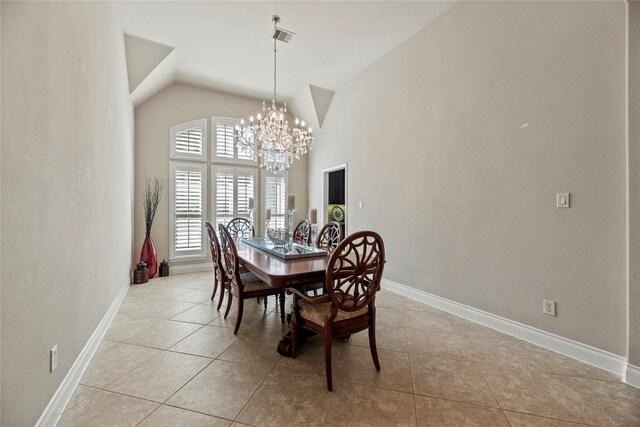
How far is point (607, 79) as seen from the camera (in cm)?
207

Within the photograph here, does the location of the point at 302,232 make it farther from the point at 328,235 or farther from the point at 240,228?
the point at 240,228

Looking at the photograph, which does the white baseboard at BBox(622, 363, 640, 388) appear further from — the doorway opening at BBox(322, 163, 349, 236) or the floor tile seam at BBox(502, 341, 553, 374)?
the doorway opening at BBox(322, 163, 349, 236)

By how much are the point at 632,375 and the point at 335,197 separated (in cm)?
568

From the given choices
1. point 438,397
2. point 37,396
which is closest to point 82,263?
point 37,396

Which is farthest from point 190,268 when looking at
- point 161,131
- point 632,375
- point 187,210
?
point 632,375

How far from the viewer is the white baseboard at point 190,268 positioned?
16.3 feet

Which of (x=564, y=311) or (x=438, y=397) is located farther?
(x=564, y=311)

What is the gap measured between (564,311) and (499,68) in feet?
7.84

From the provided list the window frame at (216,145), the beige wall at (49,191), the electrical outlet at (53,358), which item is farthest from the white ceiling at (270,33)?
the electrical outlet at (53,358)

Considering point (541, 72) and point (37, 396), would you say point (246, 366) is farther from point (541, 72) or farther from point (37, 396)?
point (541, 72)

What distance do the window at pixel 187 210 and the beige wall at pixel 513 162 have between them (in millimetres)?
3484

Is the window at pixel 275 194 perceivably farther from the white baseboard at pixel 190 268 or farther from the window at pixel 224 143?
the white baseboard at pixel 190 268

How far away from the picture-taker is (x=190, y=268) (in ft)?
16.7

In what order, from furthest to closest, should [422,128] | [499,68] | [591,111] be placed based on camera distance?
[422,128], [499,68], [591,111]
